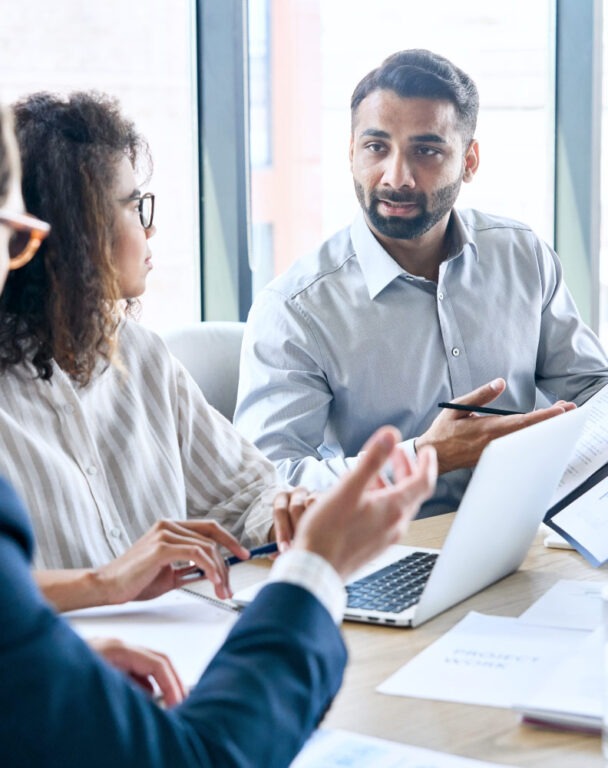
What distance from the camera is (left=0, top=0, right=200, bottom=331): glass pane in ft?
10.3

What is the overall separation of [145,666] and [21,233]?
42cm

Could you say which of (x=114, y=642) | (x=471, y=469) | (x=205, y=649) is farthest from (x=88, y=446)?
(x=471, y=469)

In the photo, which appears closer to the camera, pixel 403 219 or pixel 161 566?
pixel 161 566

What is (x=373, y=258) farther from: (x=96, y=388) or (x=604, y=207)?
(x=604, y=207)

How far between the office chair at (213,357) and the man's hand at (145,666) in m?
1.36

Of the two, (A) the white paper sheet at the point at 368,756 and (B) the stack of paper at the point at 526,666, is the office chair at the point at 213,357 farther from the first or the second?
(A) the white paper sheet at the point at 368,756

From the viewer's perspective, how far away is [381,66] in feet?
7.88

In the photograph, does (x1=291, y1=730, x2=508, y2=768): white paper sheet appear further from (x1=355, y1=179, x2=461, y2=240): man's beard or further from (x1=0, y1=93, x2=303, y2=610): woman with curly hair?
(x1=355, y1=179, x2=461, y2=240): man's beard

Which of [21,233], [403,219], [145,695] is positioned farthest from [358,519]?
[403,219]

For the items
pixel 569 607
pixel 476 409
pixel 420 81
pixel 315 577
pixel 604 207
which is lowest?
pixel 569 607

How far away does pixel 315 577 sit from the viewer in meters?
0.81

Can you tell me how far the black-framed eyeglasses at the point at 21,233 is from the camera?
29.6 inches

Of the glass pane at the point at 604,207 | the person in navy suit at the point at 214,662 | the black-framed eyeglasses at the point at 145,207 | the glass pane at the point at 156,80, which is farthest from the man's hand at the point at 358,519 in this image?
the glass pane at the point at 604,207

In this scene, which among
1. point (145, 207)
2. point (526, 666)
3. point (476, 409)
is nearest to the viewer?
point (526, 666)
